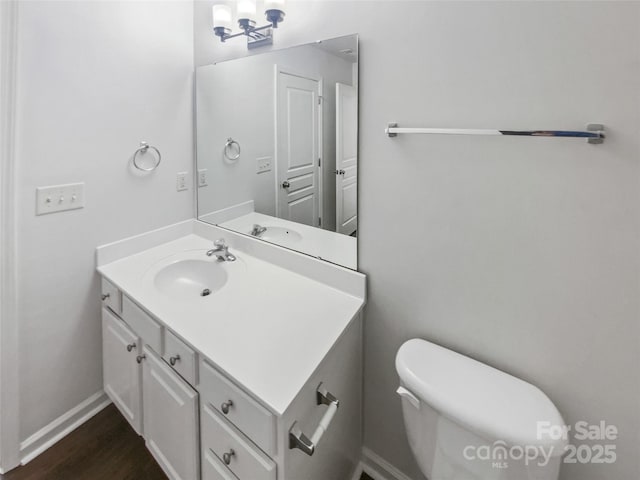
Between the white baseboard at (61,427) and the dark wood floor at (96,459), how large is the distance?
0.03 meters

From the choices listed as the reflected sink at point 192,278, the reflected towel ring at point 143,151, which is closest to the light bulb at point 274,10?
the reflected towel ring at point 143,151

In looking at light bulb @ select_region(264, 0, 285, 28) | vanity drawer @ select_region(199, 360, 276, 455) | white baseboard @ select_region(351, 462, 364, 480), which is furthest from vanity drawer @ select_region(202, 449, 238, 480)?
light bulb @ select_region(264, 0, 285, 28)

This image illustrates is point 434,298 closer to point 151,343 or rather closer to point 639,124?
point 639,124

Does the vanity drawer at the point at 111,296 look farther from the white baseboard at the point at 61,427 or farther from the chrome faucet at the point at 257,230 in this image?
the chrome faucet at the point at 257,230

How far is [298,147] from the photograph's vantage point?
149 centimetres

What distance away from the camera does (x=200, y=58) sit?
6.07ft

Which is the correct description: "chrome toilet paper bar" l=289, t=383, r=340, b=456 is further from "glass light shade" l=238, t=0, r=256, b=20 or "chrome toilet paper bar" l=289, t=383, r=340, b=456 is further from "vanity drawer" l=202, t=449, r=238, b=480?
"glass light shade" l=238, t=0, r=256, b=20

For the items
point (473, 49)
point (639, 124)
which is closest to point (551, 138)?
point (639, 124)

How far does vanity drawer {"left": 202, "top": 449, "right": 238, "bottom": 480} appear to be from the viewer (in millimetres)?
1007

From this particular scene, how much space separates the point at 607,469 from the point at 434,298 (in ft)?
2.16

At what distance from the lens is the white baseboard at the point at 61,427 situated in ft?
4.90

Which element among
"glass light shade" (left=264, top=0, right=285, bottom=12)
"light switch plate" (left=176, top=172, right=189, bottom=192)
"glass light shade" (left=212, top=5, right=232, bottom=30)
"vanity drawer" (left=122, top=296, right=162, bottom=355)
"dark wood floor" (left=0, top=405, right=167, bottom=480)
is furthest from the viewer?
"light switch plate" (left=176, top=172, right=189, bottom=192)

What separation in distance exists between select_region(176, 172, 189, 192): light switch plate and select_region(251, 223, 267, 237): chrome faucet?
22.3 inches

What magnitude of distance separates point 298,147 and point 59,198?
108 cm
